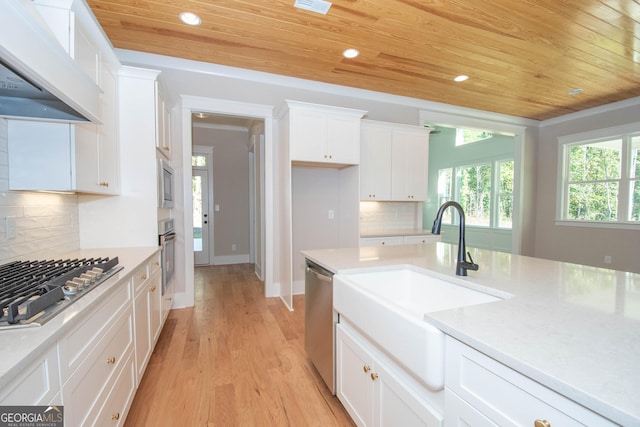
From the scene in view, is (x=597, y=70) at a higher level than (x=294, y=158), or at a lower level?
higher

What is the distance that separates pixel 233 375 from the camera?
2031 millimetres

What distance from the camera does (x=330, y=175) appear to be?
3920 mm

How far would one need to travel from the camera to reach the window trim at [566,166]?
14.1 feet

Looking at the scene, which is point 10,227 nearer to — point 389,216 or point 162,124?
point 162,124

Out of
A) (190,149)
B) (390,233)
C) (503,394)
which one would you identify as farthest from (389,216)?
(503,394)

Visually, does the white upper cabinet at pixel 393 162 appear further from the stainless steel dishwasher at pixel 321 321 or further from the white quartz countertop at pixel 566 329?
the white quartz countertop at pixel 566 329

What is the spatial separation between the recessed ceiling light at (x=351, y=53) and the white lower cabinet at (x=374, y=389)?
2612 millimetres

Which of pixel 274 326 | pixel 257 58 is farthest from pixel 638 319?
pixel 257 58

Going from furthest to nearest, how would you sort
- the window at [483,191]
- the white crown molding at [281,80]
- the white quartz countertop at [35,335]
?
the window at [483,191]
the white crown molding at [281,80]
the white quartz countertop at [35,335]

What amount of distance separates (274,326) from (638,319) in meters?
2.60

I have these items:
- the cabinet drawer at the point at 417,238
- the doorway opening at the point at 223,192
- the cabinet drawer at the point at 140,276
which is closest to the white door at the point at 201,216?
the doorway opening at the point at 223,192

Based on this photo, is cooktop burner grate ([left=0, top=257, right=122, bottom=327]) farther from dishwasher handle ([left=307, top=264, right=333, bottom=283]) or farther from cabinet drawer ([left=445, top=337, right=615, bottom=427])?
cabinet drawer ([left=445, top=337, right=615, bottom=427])

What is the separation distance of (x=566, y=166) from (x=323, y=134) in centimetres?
483

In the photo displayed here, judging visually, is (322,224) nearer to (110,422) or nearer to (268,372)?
(268,372)
